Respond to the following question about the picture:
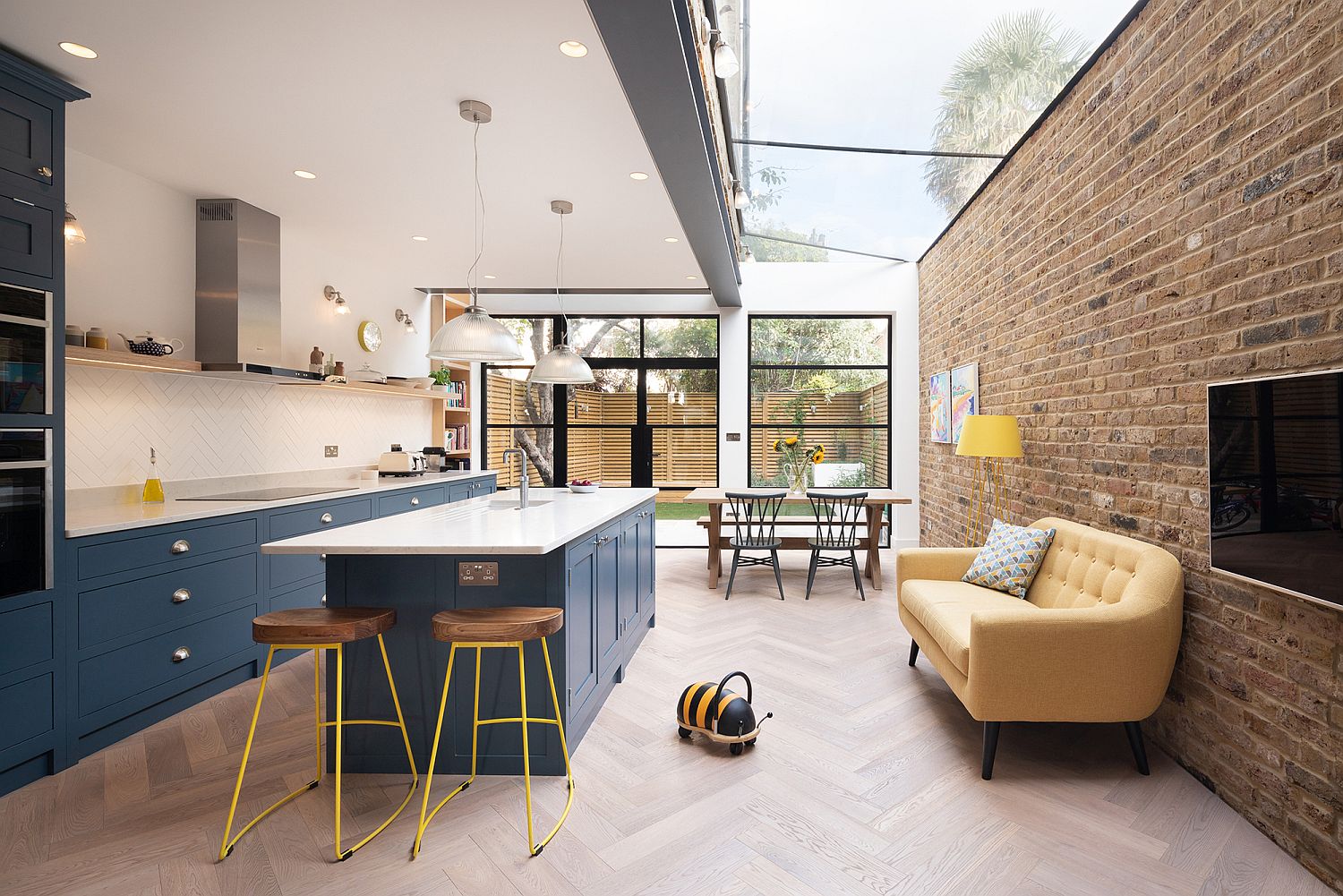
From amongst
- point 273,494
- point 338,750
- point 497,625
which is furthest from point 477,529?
point 273,494

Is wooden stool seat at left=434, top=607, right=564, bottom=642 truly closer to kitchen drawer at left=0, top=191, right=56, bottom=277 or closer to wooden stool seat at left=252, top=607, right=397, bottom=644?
wooden stool seat at left=252, top=607, right=397, bottom=644

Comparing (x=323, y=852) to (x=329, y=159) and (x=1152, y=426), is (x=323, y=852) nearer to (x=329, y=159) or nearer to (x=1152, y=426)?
(x=329, y=159)

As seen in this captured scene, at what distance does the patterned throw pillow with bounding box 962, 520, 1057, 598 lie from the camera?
3.50m

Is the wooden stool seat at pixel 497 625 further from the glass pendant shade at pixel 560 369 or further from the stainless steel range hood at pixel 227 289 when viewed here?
the stainless steel range hood at pixel 227 289

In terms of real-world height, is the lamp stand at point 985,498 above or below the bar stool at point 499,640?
above

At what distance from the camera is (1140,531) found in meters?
3.00

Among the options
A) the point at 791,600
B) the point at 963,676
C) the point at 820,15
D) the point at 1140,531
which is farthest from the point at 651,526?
the point at 820,15

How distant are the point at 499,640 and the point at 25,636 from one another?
72.7 inches

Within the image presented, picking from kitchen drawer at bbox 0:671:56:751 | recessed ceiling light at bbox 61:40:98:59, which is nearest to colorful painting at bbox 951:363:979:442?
recessed ceiling light at bbox 61:40:98:59

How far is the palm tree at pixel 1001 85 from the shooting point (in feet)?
11.4

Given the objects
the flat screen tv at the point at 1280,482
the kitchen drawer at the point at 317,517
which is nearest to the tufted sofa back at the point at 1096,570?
the flat screen tv at the point at 1280,482

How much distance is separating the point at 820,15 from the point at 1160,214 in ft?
6.01

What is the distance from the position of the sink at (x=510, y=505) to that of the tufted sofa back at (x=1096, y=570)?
259 cm

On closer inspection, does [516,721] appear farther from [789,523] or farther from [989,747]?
[789,523]
